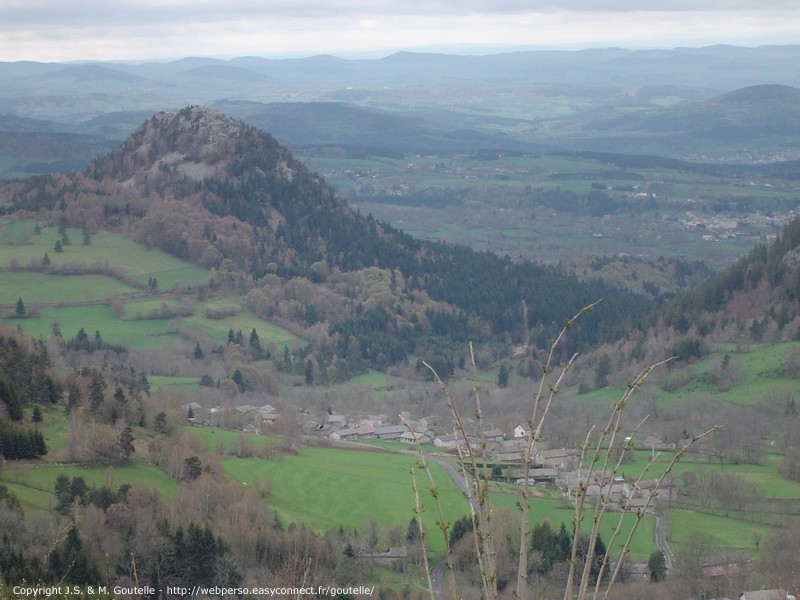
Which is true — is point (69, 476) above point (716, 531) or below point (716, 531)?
above

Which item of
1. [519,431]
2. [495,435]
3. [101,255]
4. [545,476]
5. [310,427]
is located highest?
[101,255]

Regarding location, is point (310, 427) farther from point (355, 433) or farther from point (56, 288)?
point (56, 288)

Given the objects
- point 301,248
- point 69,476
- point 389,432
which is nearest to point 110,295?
point 301,248

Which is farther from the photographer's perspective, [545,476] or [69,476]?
[545,476]

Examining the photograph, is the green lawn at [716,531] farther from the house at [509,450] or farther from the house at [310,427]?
the house at [310,427]

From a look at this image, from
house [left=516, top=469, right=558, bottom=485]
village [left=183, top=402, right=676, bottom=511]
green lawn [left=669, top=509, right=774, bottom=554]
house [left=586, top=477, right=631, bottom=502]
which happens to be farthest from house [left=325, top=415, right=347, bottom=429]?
green lawn [left=669, top=509, right=774, bottom=554]

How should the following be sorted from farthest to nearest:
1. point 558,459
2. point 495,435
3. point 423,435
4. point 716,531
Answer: point 423,435, point 495,435, point 558,459, point 716,531

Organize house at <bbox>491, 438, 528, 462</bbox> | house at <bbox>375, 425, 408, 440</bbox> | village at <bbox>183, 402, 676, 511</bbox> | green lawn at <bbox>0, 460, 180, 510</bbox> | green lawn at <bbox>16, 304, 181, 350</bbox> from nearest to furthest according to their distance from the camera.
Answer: green lawn at <bbox>0, 460, 180, 510</bbox> < village at <bbox>183, 402, 676, 511</bbox> < house at <bbox>491, 438, 528, 462</bbox> < house at <bbox>375, 425, 408, 440</bbox> < green lawn at <bbox>16, 304, 181, 350</bbox>

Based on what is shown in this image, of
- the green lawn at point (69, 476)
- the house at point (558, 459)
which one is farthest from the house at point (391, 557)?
the house at point (558, 459)

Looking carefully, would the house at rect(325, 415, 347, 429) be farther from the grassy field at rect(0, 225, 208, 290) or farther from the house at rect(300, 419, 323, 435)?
the grassy field at rect(0, 225, 208, 290)

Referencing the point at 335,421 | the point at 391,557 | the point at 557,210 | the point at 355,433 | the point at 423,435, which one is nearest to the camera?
the point at 391,557

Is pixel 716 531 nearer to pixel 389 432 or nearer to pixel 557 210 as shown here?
pixel 389 432
